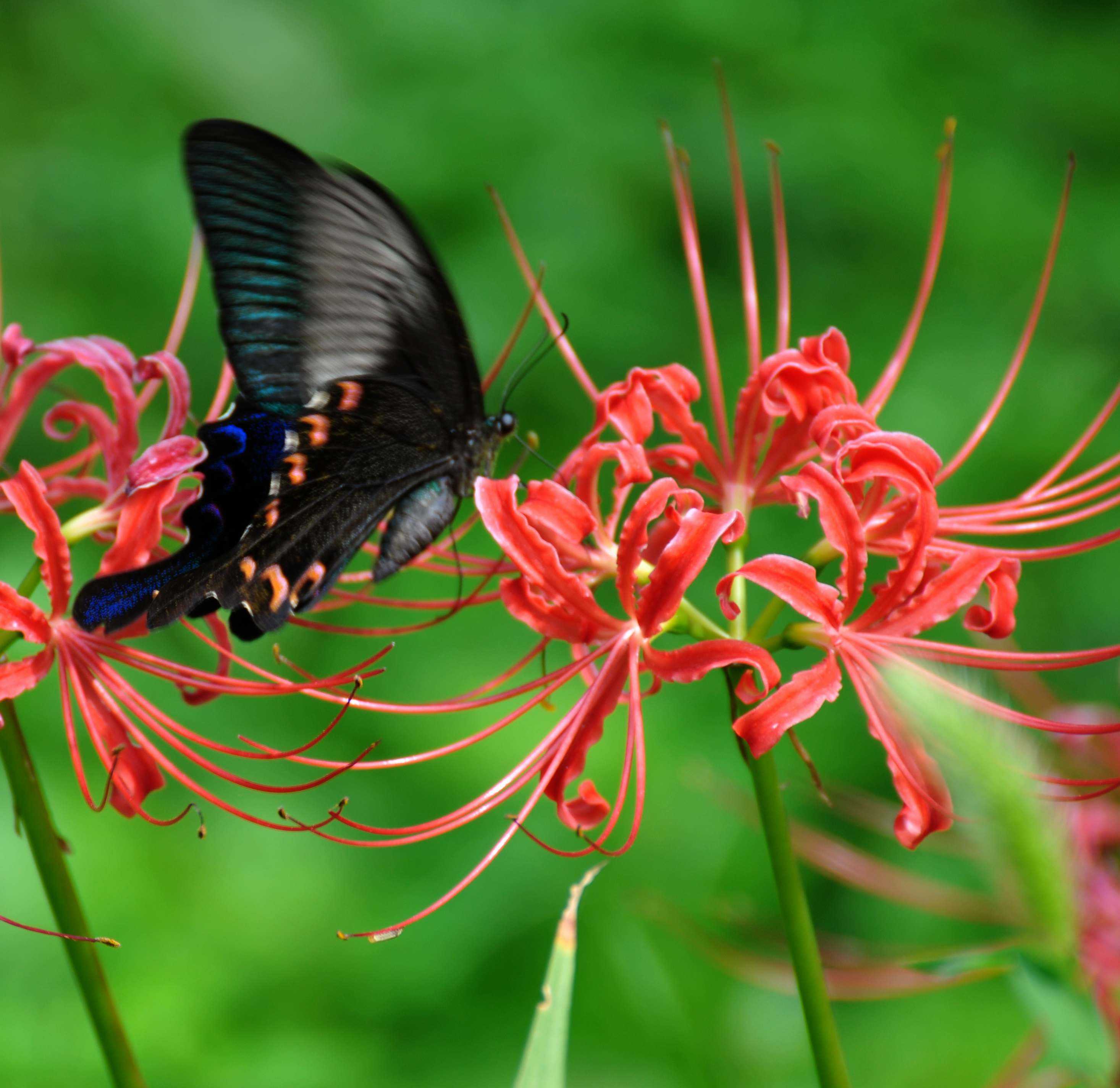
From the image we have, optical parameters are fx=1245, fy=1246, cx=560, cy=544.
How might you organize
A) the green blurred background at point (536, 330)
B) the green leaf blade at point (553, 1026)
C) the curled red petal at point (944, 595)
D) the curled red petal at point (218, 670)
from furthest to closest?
the green blurred background at point (536, 330), the curled red petal at point (218, 670), the curled red petal at point (944, 595), the green leaf blade at point (553, 1026)

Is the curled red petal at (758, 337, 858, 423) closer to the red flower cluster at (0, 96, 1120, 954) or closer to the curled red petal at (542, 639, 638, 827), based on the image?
the red flower cluster at (0, 96, 1120, 954)

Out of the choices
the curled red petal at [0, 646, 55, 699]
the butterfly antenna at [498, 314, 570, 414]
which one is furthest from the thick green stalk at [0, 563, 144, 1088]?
the butterfly antenna at [498, 314, 570, 414]

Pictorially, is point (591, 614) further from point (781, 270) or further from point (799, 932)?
point (781, 270)

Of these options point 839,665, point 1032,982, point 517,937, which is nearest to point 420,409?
point 839,665

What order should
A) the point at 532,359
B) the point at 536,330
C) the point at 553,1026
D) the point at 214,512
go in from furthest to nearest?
the point at 536,330 → the point at 532,359 → the point at 214,512 → the point at 553,1026

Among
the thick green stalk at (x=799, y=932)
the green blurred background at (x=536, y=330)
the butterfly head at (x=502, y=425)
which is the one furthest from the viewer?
the green blurred background at (x=536, y=330)

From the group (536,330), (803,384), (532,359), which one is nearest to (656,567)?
(803,384)

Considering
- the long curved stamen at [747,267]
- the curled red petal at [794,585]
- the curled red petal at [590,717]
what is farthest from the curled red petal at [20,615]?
the long curved stamen at [747,267]

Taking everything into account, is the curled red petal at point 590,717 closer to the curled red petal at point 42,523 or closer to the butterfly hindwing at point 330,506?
the butterfly hindwing at point 330,506
